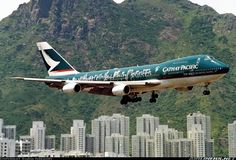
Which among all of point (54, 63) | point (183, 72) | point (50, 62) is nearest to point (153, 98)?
point (183, 72)

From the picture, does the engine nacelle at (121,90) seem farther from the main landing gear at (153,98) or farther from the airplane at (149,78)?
the main landing gear at (153,98)

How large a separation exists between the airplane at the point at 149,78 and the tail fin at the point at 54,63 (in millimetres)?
3578

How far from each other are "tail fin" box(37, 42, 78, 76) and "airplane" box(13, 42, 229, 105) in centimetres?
358

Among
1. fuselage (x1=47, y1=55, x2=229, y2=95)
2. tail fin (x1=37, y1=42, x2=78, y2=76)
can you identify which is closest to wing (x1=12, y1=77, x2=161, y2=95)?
fuselage (x1=47, y1=55, x2=229, y2=95)

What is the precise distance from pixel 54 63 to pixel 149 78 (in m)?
26.8

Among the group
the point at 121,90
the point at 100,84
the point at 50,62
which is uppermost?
the point at 50,62

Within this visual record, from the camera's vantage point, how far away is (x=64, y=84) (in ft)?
345

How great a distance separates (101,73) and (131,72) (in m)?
7.61

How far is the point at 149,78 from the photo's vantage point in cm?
9700

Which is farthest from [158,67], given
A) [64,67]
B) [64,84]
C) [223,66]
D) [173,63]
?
[64,67]

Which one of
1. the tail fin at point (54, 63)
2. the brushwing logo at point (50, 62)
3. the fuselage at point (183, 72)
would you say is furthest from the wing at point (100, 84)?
the brushwing logo at point (50, 62)

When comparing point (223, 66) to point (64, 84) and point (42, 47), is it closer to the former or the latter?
point (64, 84)

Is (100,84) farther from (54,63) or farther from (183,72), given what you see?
(54,63)

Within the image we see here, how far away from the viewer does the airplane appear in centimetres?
9188
